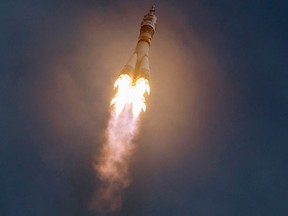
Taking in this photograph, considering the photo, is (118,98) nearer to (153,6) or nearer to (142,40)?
(142,40)

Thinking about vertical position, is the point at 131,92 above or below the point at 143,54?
below

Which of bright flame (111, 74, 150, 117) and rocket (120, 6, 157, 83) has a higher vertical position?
rocket (120, 6, 157, 83)

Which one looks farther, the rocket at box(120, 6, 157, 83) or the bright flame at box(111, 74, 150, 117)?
the rocket at box(120, 6, 157, 83)

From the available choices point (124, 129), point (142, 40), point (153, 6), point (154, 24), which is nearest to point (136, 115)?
point (124, 129)

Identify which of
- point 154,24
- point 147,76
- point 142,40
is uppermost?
point 154,24
